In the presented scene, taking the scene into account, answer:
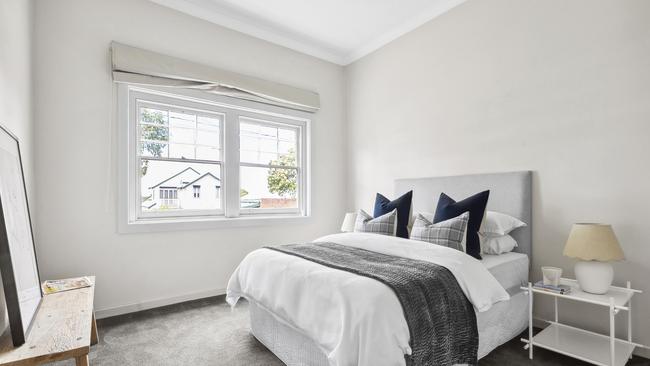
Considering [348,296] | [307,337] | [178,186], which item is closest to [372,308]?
[348,296]

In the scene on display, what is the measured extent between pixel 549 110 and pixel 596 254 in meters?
1.19

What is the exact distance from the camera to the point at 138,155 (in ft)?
10.3

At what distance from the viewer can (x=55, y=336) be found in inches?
52.3

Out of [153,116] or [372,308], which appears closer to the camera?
[372,308]

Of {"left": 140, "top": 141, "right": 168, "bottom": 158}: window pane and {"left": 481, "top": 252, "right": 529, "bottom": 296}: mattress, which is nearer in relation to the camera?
{"left": 481, "top": 252, "right": 529, "bottom": 296}: mattress

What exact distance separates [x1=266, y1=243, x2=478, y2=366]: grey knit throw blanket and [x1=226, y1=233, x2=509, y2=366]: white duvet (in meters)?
0.05

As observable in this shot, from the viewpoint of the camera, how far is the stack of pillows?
2387 millimetres

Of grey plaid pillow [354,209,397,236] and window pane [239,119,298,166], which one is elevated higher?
window pane [239,119,298,166]

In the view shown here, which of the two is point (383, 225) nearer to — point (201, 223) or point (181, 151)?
point (201, 223)

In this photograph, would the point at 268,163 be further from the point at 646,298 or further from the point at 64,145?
the point at 646,298

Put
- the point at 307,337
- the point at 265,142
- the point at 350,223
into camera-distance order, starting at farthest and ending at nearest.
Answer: the point at 265,142 → the point at 350,223 → the point at 307,337

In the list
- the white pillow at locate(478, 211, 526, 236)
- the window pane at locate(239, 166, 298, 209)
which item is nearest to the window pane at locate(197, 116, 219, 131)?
the window pane at locate(239, 166, 298, 209)

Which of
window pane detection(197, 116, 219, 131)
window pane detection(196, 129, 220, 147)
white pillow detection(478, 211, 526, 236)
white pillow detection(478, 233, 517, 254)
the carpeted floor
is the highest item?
window pane detection(197, 116, 219, 131)

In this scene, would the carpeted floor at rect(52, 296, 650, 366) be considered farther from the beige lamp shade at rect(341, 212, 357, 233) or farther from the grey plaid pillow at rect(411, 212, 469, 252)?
the beige lamp shade at rect(341, 212, 357, 233)
